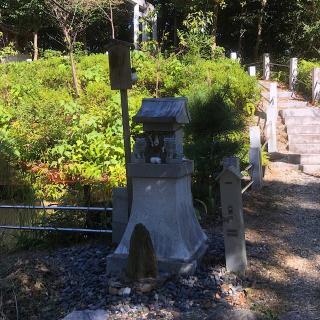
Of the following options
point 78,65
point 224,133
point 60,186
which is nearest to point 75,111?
point 60,186

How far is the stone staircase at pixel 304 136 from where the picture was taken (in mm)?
9375

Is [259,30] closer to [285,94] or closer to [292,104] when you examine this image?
[285,94]

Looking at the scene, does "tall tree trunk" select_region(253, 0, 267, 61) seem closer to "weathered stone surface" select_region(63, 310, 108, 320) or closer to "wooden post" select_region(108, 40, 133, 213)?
"wooden post" select_region(108, 40, 133, 213)

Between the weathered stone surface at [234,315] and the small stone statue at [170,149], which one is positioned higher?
the small stone statue at [170,149]

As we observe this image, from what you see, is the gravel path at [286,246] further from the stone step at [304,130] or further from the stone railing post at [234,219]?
the stone step at [304,130]

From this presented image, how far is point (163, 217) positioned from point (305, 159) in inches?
214

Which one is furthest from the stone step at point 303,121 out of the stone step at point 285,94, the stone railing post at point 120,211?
the stone railing post at point 120,211

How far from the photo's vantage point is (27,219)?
6625mm

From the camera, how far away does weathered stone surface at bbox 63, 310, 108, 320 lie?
3.83 meters

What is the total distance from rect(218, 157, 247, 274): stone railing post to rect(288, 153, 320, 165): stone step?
528 centimetres

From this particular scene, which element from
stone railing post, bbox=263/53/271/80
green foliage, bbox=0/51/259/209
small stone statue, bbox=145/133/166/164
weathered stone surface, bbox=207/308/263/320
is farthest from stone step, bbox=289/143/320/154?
stone railing post, bbox=263/53/271/80

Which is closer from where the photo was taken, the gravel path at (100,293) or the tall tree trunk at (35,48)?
the gravel path at (100,293)

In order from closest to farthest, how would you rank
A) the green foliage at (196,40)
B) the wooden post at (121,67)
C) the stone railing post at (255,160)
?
the wooden post at (121,67)
the stone railing post at (255,160)
the green foliage at (196,40)

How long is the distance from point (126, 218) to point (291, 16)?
1852 cm
